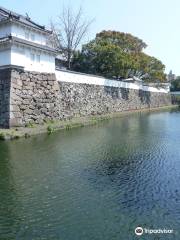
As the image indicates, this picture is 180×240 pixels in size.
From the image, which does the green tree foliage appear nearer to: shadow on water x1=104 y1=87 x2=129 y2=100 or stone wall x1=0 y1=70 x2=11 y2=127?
shadow on water x1=104 y1=87 x2=129 y2=100

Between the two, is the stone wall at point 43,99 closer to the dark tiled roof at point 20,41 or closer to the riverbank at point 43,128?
the riverbank at point 43,128

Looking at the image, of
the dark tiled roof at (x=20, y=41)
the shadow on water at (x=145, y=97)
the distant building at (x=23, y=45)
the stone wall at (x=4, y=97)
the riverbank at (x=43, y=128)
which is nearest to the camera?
the riverbank at (x=43, y=128)

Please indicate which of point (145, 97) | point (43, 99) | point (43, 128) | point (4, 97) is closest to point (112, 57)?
point (145, 97)

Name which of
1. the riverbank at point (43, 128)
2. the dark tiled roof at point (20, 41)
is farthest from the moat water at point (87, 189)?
the dark tiled roof at point (20, 41)

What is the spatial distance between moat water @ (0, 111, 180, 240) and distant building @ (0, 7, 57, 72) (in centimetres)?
627

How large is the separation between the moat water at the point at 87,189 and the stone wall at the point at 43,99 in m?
3.71

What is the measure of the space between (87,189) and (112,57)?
87.7 feet

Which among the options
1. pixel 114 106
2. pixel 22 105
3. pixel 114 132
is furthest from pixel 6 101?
pixel 114 106

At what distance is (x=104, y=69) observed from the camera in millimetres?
36125

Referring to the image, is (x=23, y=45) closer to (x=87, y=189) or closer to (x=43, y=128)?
(x=43, y=128)

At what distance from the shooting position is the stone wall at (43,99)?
19886mm

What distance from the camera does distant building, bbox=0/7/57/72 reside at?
2012cm

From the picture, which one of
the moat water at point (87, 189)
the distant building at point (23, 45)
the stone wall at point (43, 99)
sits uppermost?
the distant building at point (23, 45)

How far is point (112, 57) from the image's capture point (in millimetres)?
34594
